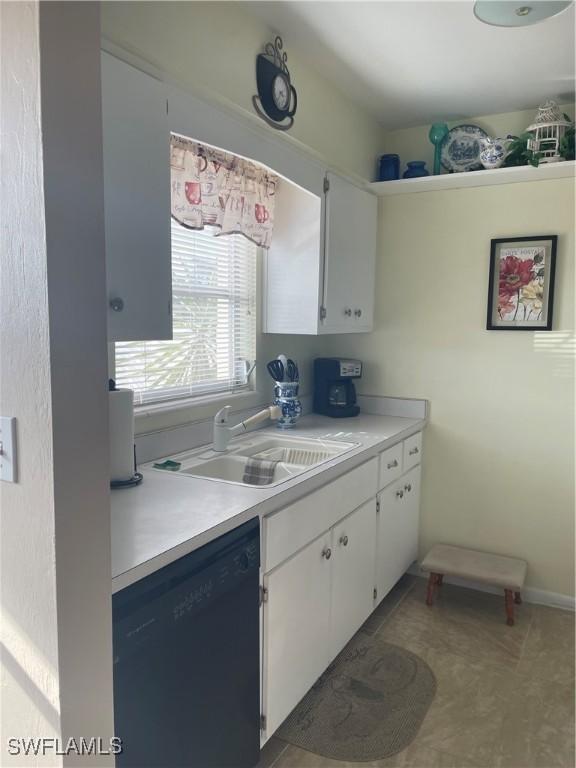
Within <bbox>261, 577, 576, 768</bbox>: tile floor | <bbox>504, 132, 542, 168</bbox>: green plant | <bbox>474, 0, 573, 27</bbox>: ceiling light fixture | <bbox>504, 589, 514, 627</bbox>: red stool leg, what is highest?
<bbox>474, 0, 573, 27</bbox>: ceiling light fixture

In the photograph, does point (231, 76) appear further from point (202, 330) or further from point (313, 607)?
point (313, 607)

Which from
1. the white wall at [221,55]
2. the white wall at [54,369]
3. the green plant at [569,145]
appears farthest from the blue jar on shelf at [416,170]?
the white wall at [54,369]

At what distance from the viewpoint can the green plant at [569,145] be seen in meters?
2.62

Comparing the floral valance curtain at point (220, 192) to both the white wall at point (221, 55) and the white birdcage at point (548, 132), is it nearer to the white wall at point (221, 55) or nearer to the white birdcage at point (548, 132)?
the white wall at point (221, 55)

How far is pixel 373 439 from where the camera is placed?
2594 millimetres

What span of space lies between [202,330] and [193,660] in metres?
1.41

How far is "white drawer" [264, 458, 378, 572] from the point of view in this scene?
5.70ft

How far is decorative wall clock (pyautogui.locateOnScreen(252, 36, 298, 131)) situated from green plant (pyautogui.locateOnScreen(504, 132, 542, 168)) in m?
1.17

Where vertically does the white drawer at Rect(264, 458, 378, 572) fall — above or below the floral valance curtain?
below

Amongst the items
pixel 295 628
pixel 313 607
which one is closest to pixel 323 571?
→ pixel 313 607

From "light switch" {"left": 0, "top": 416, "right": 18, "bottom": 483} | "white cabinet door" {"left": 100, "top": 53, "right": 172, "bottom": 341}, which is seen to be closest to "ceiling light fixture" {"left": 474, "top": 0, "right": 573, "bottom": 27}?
"white cabinet door" {"left": 100, "top": 53, "right": 172, "bottom": 341}

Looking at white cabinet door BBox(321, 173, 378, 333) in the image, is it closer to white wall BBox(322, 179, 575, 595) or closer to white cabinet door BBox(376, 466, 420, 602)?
white wall BBox(322, 179, 575, 595)

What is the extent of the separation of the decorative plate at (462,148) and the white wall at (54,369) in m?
2.43

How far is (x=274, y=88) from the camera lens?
7.19 ft
